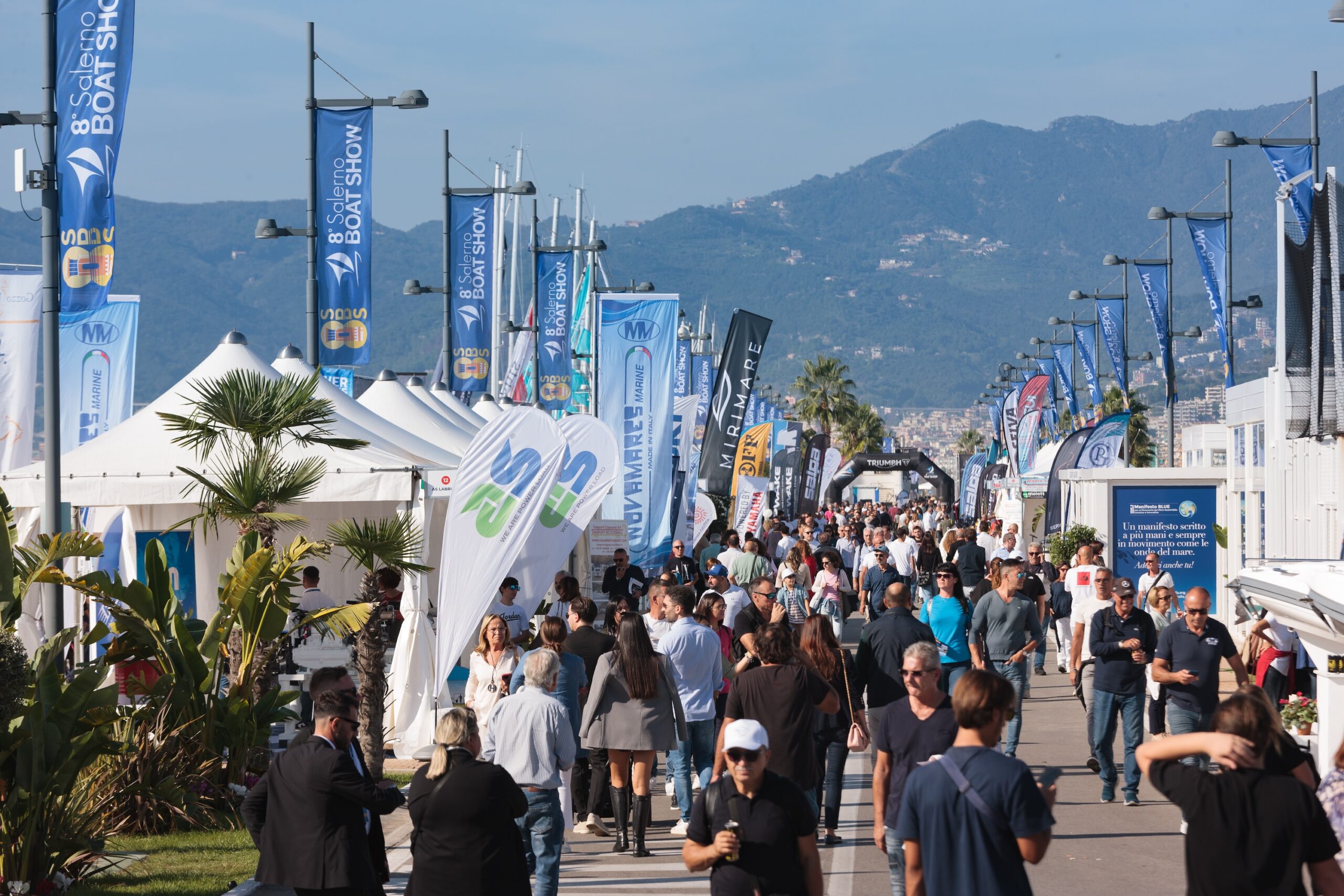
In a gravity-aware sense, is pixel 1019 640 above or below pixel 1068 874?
above

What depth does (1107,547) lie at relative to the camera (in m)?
22.0

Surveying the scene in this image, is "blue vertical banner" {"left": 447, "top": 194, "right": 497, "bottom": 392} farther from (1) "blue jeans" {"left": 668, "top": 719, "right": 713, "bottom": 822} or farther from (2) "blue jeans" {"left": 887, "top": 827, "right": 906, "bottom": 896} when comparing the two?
(2) "blue jeans" {"left": 887, "top": 827, "right": 906, "bottom": 896}

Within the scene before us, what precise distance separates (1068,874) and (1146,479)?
544 inches

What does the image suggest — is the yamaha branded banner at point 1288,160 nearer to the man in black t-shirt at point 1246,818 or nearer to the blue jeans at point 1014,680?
the blue jeans at point 1014,680

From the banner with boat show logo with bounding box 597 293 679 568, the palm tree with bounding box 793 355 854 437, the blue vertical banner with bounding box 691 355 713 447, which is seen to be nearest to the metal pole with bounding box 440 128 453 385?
the banner with boat show logo with bounding box 597 293 679 568

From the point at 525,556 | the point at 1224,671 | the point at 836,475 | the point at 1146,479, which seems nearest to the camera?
the point at 525,556

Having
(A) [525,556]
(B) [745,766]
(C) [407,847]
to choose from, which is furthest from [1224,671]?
(B) [745,766]

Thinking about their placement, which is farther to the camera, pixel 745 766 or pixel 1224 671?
pixel 1224 671

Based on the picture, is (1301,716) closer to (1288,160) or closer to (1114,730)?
(1114,730)

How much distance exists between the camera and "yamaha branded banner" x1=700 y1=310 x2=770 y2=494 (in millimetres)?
25359

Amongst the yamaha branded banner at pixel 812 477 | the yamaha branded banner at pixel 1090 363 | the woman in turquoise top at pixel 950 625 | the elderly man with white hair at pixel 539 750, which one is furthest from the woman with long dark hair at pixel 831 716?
the yamaha branded banner at pixel 1090 363

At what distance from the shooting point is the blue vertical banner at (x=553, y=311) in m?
32.1

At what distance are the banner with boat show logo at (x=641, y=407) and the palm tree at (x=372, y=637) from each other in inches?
372

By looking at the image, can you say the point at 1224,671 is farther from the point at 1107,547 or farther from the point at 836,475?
the point at 836,475
